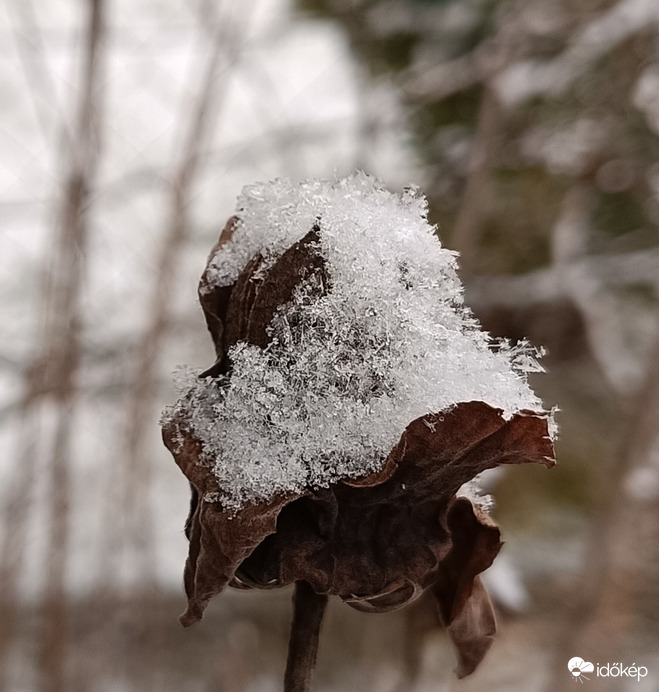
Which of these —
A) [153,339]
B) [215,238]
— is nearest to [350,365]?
[153,339]

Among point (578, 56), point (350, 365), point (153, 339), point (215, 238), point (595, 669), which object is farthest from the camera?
point (578, 56)

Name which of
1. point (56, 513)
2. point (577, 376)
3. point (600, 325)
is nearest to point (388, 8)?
point (600, 325)

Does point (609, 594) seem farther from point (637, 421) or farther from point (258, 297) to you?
point (258, 297)

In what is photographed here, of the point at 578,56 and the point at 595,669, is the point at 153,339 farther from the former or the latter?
the point at 578,56

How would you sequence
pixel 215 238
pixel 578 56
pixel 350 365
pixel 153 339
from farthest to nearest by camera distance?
pixel 578 56, pixel 215 238, pixel 153 339, pixel 350 365

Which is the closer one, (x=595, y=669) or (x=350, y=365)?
(x=350, y=365)

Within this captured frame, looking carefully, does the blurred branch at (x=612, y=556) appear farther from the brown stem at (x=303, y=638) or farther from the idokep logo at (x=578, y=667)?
the brown stem at (x=303, y=638)

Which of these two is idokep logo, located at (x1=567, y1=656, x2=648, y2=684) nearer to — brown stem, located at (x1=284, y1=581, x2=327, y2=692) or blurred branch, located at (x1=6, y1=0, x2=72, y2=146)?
brown stem, located at (x1=284, y1=581, x2=327, y2=692)
